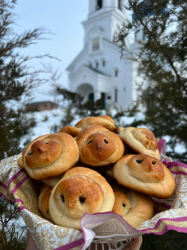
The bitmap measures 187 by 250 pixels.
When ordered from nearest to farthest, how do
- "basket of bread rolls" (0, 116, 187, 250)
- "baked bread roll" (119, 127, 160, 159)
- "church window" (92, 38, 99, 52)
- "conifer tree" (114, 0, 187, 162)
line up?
"basket of bread rolls" (0, 116, 187, 250)
"baked bread roll" (119, 127, 160, 159)
"conifer tree" (114, 0, 187, 162)
"church window" (92, 38, 99, 52)

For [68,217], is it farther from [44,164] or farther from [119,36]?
[119,36]

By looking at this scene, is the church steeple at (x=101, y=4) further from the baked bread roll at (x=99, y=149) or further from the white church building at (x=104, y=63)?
the baked bread roll at (x=99, y=149)

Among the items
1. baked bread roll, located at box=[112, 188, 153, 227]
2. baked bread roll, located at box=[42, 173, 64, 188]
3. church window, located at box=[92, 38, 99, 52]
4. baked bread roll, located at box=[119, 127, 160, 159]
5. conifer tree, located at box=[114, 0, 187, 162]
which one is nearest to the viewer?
baked bread roll, located at box=[112, 188, 153, 227]

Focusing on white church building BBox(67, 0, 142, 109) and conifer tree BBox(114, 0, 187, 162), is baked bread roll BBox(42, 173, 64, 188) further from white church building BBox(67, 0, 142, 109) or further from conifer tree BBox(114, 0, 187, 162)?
white church building BBox(67, 0, 142, 109)

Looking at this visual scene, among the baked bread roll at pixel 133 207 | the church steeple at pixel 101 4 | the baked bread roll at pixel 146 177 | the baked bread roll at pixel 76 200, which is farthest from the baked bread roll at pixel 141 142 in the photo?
the church steeple at pixel 101 4

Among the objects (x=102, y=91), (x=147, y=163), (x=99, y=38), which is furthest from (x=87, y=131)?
(x=99, y=38)

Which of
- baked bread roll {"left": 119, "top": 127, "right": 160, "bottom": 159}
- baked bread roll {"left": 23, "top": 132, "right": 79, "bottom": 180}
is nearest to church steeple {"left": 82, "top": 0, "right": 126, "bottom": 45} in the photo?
baked bread roll {"left": 119, "top": 127, "right": 160, "bottom": 159}

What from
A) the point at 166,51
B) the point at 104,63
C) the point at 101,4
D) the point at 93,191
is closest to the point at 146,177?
the point at 93,191
